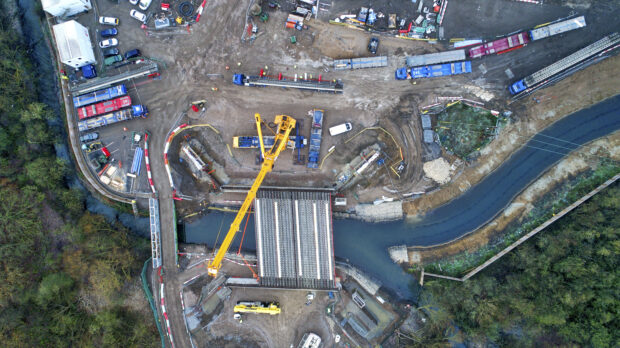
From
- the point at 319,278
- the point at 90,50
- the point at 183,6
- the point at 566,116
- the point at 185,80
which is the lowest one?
→ the point at 319,278

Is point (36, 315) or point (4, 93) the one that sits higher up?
point (4, 93)

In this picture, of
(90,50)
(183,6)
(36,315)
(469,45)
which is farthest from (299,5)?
(36,315)

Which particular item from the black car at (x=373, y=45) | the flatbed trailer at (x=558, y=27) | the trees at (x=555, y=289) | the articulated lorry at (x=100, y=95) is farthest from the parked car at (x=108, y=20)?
the trees at (x=555, y=289)

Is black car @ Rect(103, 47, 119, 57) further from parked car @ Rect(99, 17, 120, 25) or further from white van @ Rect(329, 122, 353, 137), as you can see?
white van @ Rect(329, 122, 353, 137)

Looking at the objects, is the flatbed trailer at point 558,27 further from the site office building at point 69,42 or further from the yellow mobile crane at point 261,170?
the site office building at point 69,42

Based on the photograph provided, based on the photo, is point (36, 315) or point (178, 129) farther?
point (178, 129)

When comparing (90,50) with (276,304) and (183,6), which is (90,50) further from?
(276,304)

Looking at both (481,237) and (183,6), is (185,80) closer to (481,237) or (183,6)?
(183,6)
